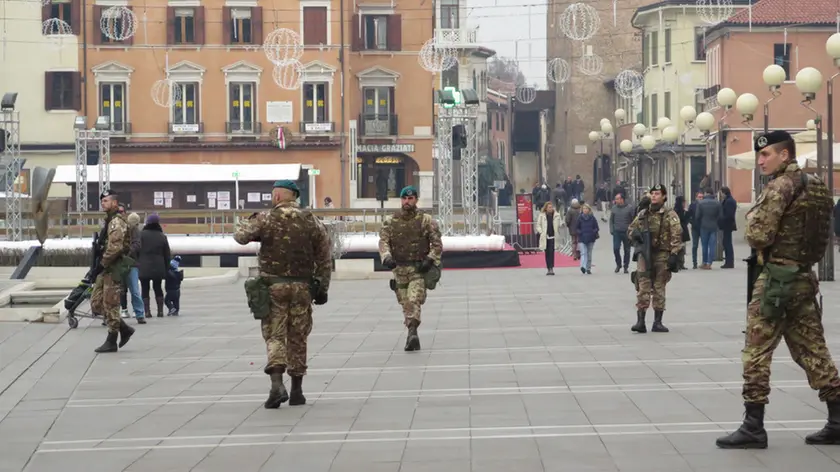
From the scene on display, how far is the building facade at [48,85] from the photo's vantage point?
63094 mm

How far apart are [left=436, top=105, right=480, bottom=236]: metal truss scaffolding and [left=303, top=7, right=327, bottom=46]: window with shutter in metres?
27.0

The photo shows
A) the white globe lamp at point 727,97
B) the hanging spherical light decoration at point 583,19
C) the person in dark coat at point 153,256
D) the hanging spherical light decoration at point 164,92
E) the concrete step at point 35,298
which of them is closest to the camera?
the person in dark coat at point 153,256

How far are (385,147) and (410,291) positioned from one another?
172 ft

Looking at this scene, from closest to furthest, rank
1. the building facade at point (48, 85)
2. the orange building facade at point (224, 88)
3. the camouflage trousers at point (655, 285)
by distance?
the camouflage trousers at point (655, 285)
the building facade at point (48, 85)
the orange building facade at point (224, 88)

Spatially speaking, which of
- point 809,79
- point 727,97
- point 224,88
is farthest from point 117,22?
point 809,79

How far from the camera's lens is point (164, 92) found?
63.7 m

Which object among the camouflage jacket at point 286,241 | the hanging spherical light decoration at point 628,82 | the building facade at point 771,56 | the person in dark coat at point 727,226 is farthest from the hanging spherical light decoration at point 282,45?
the camouflage jacket at point 286,241

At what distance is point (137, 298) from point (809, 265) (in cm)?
1378

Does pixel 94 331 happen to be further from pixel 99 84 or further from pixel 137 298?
pixel 99 84

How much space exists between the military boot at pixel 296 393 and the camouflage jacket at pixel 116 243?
5.18 metres

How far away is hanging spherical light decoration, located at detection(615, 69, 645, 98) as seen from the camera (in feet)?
220

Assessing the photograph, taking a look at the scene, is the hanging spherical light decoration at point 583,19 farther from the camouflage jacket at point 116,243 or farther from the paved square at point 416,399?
the camouflage jacket at point 116,243

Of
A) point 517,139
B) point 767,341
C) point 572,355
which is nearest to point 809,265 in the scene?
point 767,341

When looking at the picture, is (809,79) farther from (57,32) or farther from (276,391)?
(57,32)
